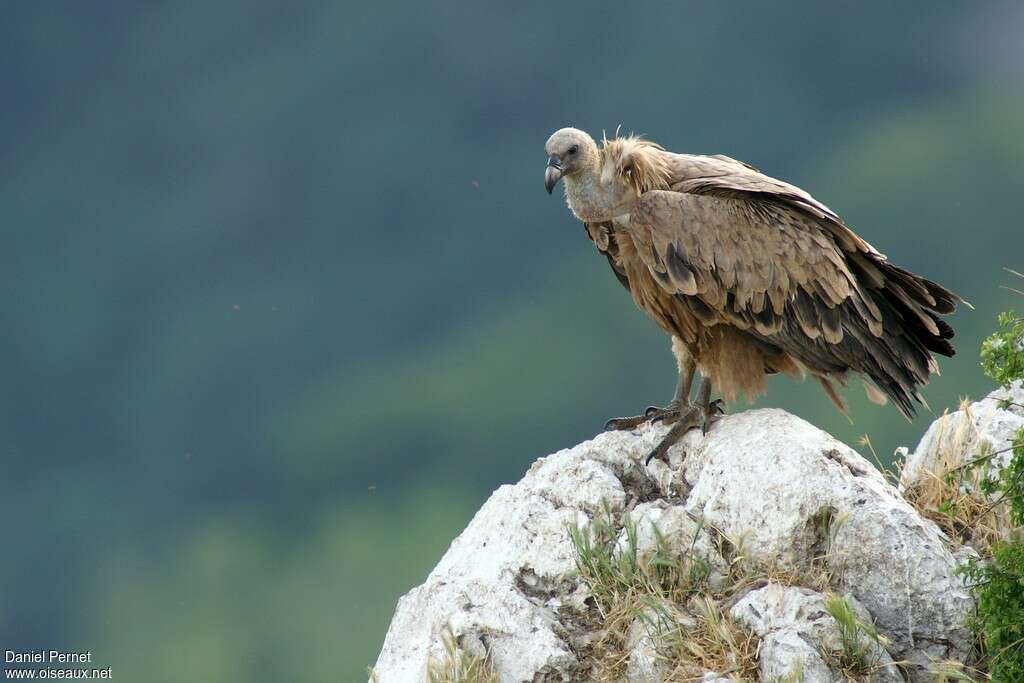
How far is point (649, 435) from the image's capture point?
781cm

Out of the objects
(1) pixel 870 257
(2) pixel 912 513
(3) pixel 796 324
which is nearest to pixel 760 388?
(3) pixel 796 324

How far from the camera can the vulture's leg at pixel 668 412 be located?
7.91m

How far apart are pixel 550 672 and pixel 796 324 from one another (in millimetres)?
2782

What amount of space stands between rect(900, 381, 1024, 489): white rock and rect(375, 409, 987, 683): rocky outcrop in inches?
34.7

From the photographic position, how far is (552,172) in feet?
25.7

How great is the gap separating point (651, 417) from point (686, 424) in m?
0.36

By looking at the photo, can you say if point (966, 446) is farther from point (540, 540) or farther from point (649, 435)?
point (540, 540)

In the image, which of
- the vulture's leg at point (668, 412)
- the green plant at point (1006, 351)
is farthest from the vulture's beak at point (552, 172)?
the green plant at point (1006, 351)

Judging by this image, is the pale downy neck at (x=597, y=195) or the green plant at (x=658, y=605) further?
the pale downy neck at (x=597, y=195)

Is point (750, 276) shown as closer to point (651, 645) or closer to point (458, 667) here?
point (651, 645)

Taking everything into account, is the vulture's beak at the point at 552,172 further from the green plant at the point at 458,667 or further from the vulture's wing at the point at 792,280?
the green plant at the point at 458,667

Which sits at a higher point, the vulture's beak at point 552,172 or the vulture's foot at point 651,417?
the vulture's beak at point 552,172

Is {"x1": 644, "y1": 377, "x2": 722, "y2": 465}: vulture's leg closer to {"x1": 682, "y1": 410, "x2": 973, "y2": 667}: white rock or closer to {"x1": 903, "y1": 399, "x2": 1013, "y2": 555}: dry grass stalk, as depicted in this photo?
{"x1": 682, "y1": 410, "x2": 973, "y2": 667}: white rock

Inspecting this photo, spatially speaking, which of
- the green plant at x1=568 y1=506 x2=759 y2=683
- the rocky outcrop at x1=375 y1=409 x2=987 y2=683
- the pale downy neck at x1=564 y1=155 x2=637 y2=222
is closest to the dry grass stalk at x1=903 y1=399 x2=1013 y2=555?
the rocky outcrop at x1=375 y1=409 x2=987 y2=683
